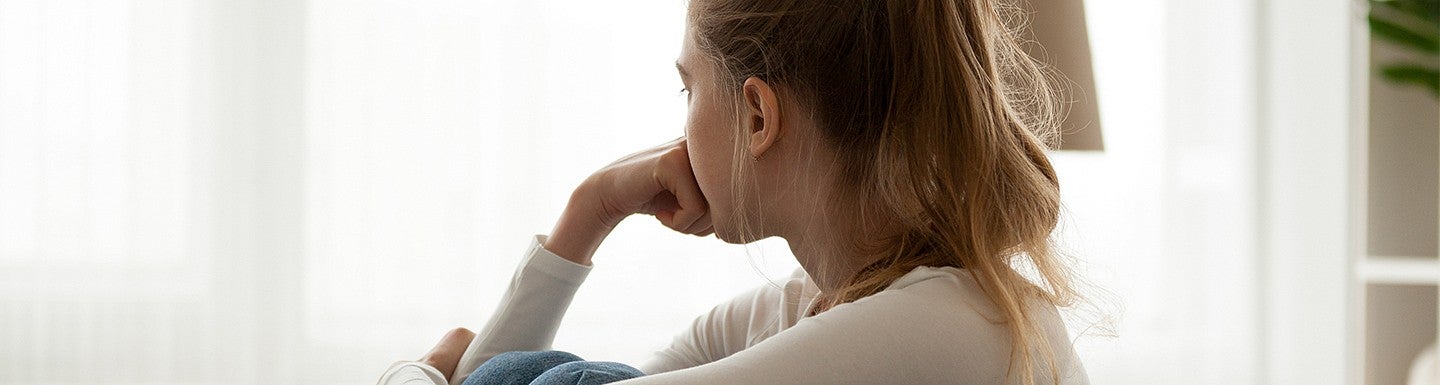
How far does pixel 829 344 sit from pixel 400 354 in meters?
1.67

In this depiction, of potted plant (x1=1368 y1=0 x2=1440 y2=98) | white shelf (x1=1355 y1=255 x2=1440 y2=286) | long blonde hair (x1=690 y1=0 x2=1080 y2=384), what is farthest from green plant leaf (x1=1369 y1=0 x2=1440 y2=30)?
long blonde hair (x1=690 y1=0 x2=1080 y2=384)

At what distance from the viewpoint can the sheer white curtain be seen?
2.15m

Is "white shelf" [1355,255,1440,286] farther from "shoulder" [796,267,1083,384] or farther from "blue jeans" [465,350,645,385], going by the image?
"blue jeans" [465,350,645,385]

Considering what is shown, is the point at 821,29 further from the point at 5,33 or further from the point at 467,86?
the point at 5,33

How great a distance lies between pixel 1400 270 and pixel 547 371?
75.4 inches

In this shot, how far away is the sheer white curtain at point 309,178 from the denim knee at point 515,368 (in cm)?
131

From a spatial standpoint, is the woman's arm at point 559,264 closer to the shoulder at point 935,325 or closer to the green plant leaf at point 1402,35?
the shoulder at point 935,325

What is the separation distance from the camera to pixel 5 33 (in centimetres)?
215

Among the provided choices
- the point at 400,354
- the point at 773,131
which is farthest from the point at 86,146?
the point at 773,131

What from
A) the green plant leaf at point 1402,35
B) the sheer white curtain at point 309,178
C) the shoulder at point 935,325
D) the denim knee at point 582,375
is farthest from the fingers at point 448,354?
the green plant leaf at point 1402,35

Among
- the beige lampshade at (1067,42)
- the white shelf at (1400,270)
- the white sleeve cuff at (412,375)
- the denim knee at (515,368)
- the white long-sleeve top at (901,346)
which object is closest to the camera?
the white long-sleeve top at (901,346)

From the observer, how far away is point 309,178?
2.21 meters

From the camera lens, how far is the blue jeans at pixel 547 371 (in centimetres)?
77

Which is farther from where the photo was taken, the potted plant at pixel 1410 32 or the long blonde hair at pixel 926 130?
the potted plant at pixel 1410 32
